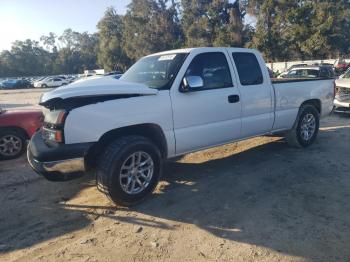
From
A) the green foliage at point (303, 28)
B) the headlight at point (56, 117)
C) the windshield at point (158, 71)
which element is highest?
the green foliage at point (303, 28)

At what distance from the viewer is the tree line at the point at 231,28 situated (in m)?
34.5

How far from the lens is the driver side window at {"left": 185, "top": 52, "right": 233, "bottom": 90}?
16.1 feet

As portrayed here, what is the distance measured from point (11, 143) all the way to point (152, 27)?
176 feet

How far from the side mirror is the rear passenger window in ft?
3.76

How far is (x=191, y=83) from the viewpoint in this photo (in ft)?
14.8

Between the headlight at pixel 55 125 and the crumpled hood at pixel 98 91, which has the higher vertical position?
the crumpled hood at pixel 98 91

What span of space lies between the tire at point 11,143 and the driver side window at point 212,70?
4.15 meters

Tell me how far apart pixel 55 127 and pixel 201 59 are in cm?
226

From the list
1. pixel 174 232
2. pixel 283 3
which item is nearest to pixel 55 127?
pixel 174 232

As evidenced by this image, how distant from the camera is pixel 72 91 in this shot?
13.0ft

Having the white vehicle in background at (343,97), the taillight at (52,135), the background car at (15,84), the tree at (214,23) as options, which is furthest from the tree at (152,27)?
the taillight at (52,135)

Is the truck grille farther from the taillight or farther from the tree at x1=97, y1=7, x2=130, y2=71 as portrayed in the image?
the tree at x1=97, y1=7, x2=130, y2=71

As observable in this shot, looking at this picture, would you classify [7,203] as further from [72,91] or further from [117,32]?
[117,32]

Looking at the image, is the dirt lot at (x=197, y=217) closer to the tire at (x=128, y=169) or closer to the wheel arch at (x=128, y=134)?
the tire at (x=128, y=169)
